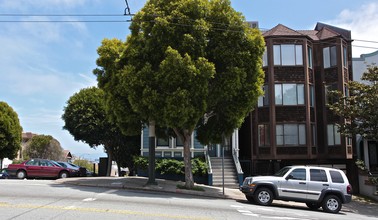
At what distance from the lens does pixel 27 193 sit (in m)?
13.9

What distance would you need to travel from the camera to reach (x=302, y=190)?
612 inches

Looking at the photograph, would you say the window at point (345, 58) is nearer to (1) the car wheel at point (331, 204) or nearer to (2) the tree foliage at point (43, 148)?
(1) the car wheel at point (331, 204)

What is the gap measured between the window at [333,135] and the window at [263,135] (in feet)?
14.1

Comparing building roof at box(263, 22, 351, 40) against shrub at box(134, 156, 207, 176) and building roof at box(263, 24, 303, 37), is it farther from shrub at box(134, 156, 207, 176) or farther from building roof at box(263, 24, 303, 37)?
shrub at box(134, 156, 207, 176)

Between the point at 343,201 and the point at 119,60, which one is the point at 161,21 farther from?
the point at 343,201

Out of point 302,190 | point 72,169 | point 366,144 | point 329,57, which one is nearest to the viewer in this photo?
point 302,190

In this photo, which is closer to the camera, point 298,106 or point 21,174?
point 21,174

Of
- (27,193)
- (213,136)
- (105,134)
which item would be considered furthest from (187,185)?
(105,134)

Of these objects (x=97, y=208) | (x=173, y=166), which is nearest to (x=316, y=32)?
(x=173, y=166)

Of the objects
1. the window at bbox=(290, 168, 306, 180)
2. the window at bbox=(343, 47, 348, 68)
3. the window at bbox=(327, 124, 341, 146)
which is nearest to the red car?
the window at bbox=(290, 168, 306, 180)

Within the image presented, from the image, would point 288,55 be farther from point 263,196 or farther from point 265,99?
point 263,196

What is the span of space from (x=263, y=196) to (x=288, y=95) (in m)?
11.7

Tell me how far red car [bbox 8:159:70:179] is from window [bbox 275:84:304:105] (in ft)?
48.9

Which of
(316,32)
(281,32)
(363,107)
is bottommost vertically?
(363,107)
